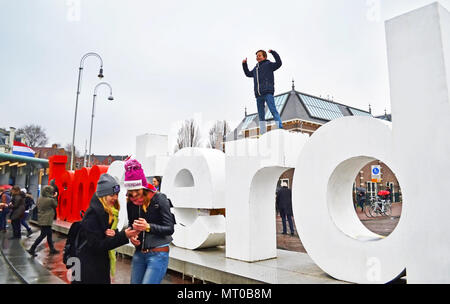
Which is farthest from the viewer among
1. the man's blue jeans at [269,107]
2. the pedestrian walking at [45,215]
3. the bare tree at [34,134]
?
the bare tree at [34,134]

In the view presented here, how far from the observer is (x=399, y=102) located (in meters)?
3.48

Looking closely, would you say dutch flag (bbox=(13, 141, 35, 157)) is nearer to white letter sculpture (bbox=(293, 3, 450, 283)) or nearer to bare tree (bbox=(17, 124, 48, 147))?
bare tree (bbox=(17, 124, 48, 147))

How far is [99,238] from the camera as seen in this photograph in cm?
267

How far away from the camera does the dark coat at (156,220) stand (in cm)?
297

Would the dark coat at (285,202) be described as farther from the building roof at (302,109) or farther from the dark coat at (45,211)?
the building roof at (302,109)

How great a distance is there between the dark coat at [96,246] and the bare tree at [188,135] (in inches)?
949

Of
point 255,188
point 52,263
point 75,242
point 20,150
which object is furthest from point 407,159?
point 20,150

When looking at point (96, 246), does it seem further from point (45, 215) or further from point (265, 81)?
point (45, 215)

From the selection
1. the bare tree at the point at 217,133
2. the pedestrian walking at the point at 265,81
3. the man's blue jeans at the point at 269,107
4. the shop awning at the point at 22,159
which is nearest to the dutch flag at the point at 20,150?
the shop awning at the point at 22,159

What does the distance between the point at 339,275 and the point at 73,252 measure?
11.4ft

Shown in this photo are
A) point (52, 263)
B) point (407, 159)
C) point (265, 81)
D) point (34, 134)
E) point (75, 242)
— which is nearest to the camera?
point (75, 242)

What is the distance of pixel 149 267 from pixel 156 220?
0.43 m

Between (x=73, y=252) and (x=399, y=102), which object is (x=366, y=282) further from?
(x=73, y=252)
